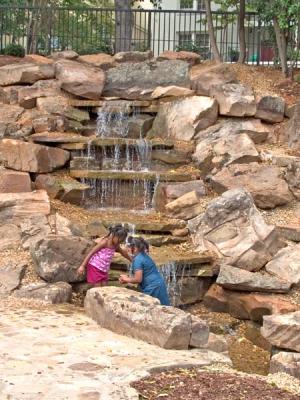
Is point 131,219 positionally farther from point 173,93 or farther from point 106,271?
point 173,93

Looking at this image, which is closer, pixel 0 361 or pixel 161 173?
pixel 0 361

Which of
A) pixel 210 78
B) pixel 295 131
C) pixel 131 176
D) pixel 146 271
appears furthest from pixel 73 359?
pixel 210 78

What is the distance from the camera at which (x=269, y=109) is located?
1580 centimetres

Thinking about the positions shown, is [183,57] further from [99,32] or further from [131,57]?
[99,32]

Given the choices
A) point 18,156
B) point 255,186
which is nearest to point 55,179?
point 18,156

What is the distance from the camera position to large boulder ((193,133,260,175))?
14.0 m

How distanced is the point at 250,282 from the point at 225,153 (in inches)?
155

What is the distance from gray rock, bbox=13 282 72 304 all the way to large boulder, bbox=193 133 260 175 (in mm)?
5296

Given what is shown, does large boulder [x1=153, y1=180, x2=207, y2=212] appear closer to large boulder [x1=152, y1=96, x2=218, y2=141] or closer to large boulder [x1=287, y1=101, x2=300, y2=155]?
large boulder [x1=152, y1=96, x2=218, y2=141]

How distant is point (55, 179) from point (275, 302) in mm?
4829

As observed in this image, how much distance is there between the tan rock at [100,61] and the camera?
1808cm

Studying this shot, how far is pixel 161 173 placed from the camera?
14078 millimetres

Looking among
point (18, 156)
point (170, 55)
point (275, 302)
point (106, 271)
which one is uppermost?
point (170, 55)

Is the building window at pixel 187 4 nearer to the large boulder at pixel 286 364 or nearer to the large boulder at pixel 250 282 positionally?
the large boulder at pixel 250 282
